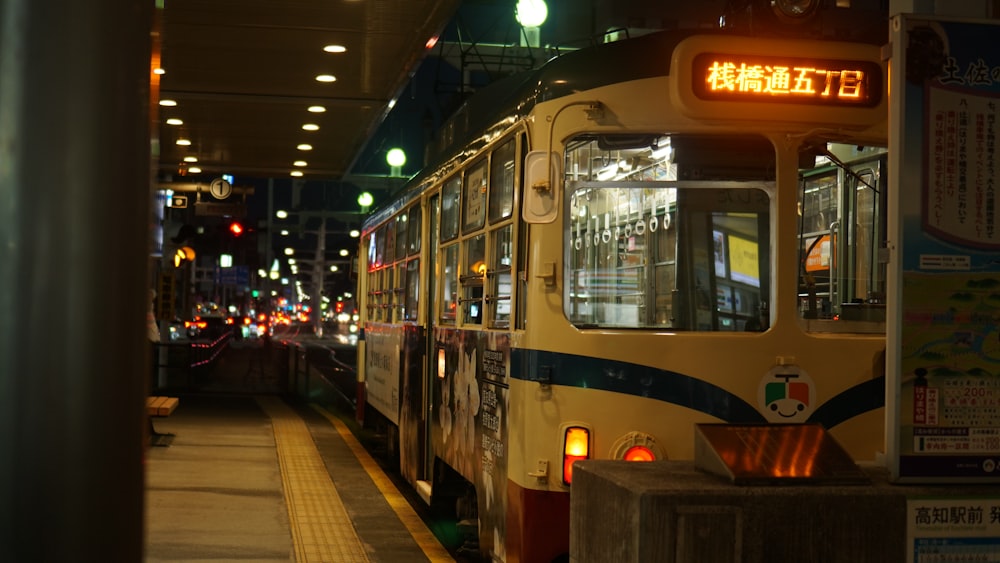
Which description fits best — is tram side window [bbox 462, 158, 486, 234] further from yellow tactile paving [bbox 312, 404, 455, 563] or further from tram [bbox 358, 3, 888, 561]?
yellow tactile paving [bbox 312, 404, 455, 563]

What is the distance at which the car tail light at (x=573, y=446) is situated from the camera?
614 centimetres

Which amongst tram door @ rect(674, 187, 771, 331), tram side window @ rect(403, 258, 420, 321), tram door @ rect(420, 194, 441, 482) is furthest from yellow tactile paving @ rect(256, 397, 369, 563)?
tram door @ rect(674, 187, 771, 331)

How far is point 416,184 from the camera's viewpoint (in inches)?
426

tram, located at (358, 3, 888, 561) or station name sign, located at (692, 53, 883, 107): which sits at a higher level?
station name sign, located at (692, 53, 883, 107)

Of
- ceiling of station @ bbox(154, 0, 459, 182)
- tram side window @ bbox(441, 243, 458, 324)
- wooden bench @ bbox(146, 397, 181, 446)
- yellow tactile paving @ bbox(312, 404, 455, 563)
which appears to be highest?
ceiling of station @ bbox(154, 0, 459, 182)

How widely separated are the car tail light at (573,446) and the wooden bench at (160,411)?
7.26 metres

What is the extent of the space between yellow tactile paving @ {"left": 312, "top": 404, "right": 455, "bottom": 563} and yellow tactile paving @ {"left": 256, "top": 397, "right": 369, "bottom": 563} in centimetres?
50

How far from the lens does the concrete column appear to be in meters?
2.29

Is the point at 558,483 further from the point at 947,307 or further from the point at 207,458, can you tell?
the point at 207,458

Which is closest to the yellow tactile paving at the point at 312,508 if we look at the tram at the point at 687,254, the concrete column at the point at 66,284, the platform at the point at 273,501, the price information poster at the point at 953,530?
the platform at the point at 273,501

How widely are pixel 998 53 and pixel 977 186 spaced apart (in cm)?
51

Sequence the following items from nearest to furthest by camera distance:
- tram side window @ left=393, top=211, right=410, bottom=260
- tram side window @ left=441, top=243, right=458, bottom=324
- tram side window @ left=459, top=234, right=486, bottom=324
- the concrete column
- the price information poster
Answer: the concrete column → the price information poster → tram side window @ left=459, top=234, right=486, bottom=324 → tram side window @ left=441, top=243, right=458, bottom=324 → tram side window @ left=393, top=211, right=410, bottom=260

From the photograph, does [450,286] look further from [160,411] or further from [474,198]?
[160,411]

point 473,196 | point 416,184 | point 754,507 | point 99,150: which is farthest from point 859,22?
point 99,150
